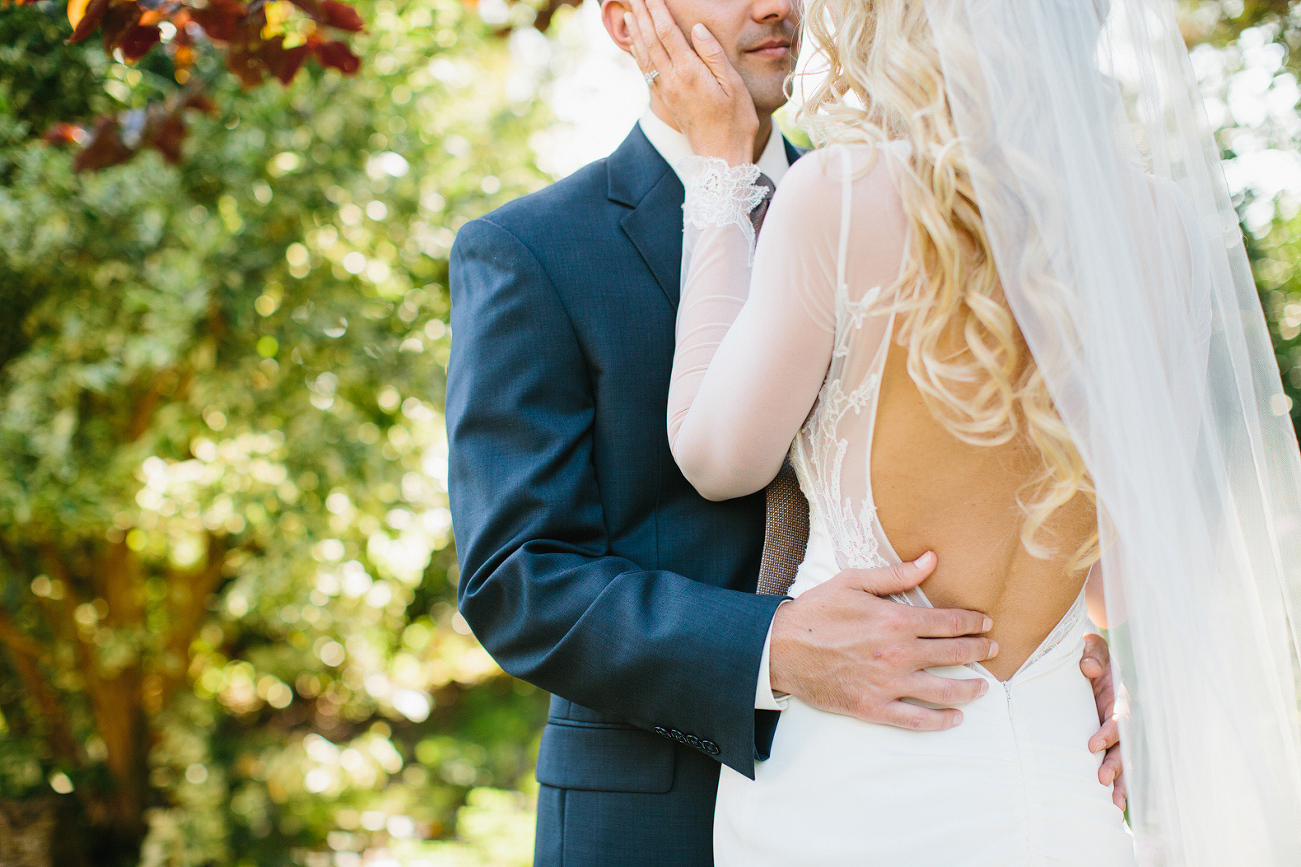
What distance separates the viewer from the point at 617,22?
191 centimetres

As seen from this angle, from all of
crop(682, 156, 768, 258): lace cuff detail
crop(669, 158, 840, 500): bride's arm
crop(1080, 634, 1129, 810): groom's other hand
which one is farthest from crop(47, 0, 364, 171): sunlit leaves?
crop(1080, 634, 1129, 810): groom's other hand

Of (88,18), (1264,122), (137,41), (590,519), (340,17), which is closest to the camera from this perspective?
A: (590,519)

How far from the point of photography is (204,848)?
414cm

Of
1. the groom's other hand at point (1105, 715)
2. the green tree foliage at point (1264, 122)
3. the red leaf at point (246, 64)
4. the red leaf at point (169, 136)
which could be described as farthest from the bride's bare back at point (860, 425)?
the green tree foliage at point (1264, 122)

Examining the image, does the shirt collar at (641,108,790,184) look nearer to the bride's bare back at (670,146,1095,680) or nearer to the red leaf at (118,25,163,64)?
the bride's bare back at (670,146,1095,680)

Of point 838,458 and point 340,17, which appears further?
point 340,17

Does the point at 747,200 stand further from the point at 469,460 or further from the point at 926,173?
the point at 469,460

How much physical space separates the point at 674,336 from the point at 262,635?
12.6 feet

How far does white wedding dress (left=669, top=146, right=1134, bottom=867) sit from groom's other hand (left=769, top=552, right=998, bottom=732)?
3cm

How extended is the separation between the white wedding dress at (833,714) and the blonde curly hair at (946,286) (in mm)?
44

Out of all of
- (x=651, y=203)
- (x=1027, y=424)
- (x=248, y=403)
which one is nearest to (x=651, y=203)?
(x=651, y=203)

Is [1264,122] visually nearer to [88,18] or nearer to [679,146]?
[679,146]

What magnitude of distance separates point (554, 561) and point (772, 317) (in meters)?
0.54

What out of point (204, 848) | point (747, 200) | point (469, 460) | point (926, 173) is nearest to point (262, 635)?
point (204, 848)
